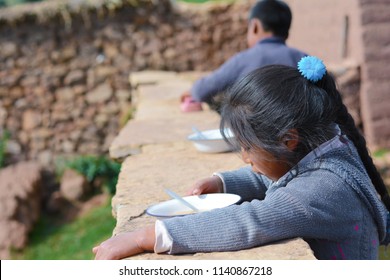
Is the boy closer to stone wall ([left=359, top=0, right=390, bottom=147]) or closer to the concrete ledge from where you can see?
the concrete ledge

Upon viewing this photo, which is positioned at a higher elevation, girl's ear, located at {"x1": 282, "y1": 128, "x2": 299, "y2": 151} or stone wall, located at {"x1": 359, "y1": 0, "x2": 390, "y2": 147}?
girl's ear, located at {"x1": 282, "y1": 128, "x2": 299, "y2": 151}

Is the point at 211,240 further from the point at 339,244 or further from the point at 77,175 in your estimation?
the point at 77,175

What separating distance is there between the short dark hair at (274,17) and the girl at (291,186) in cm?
210

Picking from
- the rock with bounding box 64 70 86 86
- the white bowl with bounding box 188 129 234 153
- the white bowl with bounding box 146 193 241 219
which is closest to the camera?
the white bowl with bounding box 146 193 241 219

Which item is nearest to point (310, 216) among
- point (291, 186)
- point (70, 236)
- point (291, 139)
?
point (291, 186)

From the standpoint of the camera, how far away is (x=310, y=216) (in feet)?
6.02

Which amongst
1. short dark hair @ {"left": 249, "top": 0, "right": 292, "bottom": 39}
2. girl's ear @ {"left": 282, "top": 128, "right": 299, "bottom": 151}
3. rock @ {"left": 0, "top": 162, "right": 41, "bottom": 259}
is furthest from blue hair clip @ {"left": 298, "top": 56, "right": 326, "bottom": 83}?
rock @ {"left": 0, "top": 162, "right": 41, "bottom": 259}

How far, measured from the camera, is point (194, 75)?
7.97m

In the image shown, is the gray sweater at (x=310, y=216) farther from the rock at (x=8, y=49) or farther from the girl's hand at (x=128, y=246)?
the rock at (x=8, y=49)

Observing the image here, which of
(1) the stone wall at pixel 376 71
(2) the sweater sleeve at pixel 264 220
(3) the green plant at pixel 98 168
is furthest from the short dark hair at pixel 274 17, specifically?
(3) the green plant at pixel 98 168

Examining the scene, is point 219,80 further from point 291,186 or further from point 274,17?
point 291,186

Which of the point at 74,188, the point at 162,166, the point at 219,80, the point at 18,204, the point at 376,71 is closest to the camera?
the point at 162,166

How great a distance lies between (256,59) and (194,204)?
185cm

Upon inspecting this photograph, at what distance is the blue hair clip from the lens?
199 cm
